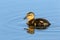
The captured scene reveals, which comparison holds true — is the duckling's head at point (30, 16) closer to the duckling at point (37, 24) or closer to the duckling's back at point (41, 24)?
the duckling at point (37, 24)

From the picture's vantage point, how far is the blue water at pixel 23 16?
23.3ft

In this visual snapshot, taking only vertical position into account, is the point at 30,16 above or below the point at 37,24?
above

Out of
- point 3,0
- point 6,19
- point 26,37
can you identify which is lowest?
point 26,37

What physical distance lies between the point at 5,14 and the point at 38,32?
145 centimetres

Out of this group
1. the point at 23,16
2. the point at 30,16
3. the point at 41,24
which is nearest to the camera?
the point at 41,24

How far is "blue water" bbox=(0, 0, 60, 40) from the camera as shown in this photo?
7.11 m

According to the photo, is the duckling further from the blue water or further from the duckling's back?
the blue water

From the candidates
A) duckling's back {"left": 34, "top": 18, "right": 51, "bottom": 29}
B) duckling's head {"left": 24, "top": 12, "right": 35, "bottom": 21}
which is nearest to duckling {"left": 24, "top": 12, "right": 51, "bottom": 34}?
duckling's back {"left": 34, "top": 18, "right": 51, "bottom": 29}

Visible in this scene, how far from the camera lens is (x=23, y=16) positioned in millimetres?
8344

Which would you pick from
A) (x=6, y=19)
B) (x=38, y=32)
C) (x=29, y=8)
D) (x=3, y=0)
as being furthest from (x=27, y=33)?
(x=3, y=0)

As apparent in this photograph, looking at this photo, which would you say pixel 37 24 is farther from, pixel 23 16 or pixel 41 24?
pixel 23 16

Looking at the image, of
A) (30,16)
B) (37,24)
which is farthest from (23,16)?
(37,24)

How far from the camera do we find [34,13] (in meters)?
8.55

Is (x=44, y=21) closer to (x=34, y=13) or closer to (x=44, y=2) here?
(x=34, y=13)
